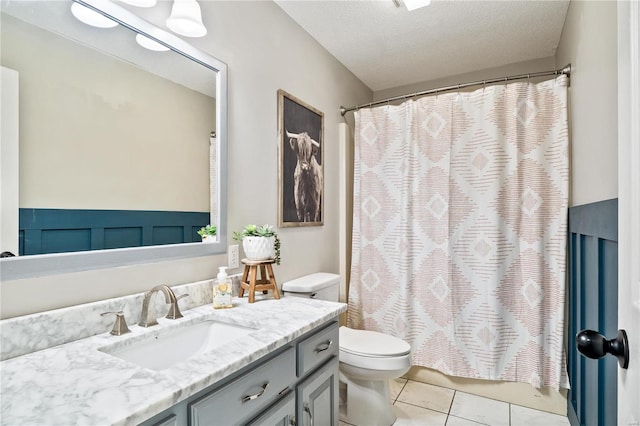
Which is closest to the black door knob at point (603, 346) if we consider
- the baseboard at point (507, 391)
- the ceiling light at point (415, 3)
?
the ceiling light at point (415, 3)

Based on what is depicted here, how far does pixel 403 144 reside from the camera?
250cm

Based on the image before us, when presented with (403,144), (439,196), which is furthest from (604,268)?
(403,144)

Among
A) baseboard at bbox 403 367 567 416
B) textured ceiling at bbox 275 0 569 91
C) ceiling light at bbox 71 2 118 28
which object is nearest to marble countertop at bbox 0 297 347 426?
ceiling light at bbox 71 2 118 28

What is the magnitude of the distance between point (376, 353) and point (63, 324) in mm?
1422

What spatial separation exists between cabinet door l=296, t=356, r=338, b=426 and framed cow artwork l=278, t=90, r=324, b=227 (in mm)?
897

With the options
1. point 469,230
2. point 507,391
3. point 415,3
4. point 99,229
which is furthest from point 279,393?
point 415,3

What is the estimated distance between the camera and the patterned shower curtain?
2062 mm

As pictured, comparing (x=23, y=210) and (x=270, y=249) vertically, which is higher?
(x=23, y=210)

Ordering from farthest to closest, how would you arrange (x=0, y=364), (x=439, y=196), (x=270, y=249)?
(x=439, y=196) → (x=270, y=249) → (x=0, y=364)

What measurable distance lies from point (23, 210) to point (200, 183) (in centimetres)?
63

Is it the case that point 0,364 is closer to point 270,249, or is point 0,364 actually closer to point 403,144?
point 270,249

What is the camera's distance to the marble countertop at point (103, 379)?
0.67 metres

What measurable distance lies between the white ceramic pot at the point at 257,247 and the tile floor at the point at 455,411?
3.85 ft

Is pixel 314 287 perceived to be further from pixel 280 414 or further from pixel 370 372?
pixel 280 414
